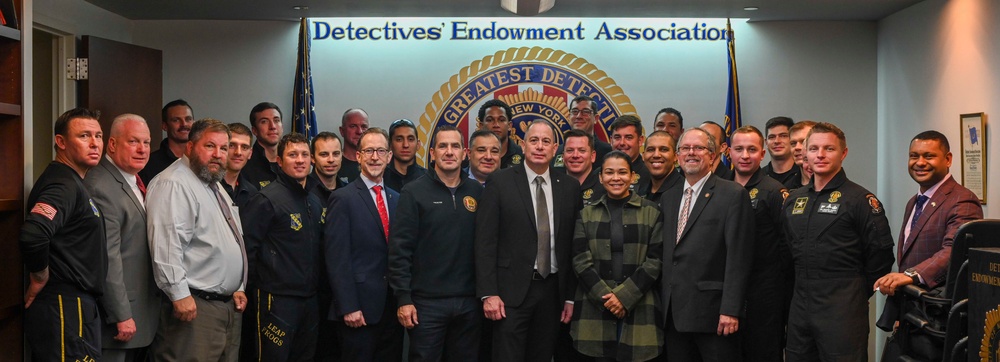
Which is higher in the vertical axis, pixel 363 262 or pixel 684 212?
pixel 684 212

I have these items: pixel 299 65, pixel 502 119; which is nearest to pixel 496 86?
pixel 502 119

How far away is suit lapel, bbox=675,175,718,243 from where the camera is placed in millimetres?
4637

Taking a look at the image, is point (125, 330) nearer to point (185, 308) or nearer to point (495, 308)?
point (185, 308)

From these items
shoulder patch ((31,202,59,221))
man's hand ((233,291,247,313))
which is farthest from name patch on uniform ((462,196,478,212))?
shoulder patch ((31,202,59,221))

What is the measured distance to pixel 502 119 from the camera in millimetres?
6473

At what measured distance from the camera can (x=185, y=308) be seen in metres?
4.16

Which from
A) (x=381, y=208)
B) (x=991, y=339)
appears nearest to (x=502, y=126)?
(x=381, y=208)

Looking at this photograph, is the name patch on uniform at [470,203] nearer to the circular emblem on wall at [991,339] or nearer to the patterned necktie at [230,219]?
the patterned necktie at [230,219]

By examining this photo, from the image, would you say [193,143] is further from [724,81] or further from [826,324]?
[724,81]

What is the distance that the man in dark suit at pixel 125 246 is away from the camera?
404cm

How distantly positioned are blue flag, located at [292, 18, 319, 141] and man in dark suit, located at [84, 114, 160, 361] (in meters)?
2.97

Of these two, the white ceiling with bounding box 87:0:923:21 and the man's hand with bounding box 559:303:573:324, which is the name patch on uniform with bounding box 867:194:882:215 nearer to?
the man's hand with bounding box 559:303:573:324

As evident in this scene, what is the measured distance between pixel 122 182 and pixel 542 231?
84.4 inches

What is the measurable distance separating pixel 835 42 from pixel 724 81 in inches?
38.9
